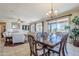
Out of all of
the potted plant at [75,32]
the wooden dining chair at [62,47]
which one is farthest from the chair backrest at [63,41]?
the potted plant at [75,32]

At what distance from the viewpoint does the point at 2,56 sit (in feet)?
7.72

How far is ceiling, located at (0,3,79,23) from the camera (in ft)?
7.49

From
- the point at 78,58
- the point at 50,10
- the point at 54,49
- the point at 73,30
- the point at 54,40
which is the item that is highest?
the point at 50,10

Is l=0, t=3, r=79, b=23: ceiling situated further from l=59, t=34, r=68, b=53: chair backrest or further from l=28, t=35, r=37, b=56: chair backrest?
l=59, t=34, r=68, b=53: chair backrest

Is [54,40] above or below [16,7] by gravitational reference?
below

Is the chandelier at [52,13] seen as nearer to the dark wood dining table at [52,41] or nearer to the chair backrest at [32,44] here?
the dark wood dining table at [52,41]

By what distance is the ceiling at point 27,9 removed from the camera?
7.49 feet

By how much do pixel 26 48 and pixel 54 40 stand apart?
1.98 ft

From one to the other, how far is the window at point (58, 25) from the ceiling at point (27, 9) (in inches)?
7.3

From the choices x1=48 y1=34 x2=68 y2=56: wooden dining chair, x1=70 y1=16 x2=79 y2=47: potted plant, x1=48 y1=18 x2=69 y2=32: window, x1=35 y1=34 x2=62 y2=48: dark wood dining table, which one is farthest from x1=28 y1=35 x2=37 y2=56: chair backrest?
x1=70 y1=16 x2=79 y2=47: potted plant

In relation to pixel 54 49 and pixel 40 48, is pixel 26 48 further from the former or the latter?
pixel 54 49

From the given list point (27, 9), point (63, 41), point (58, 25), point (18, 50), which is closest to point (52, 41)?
point (63, 41)

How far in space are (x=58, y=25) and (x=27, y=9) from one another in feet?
2.32

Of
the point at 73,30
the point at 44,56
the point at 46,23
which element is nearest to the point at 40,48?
the point at 44,56
